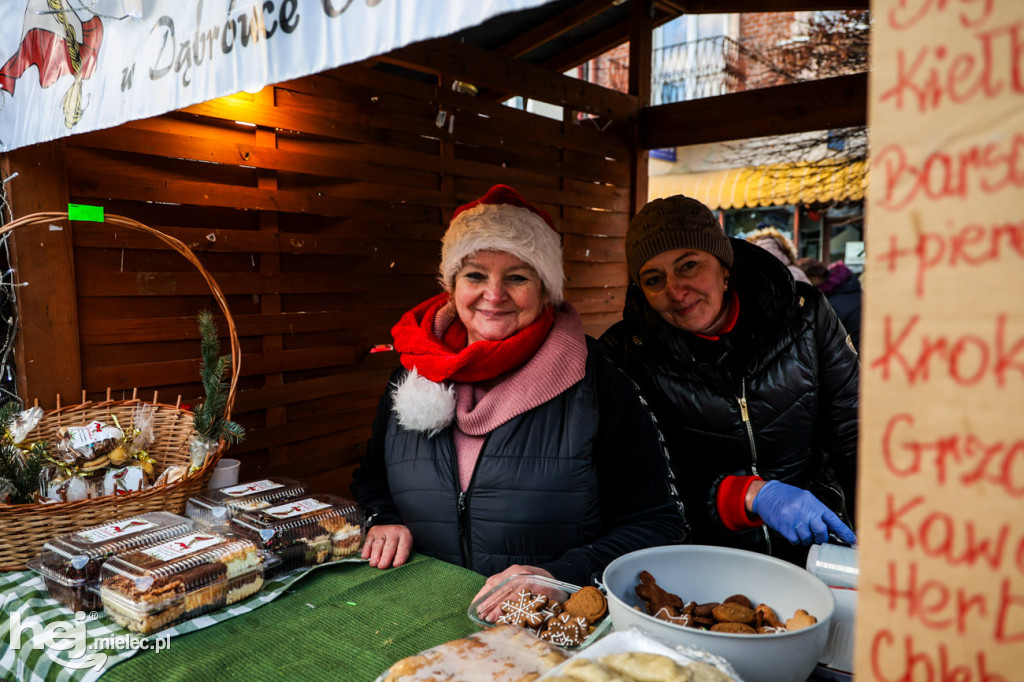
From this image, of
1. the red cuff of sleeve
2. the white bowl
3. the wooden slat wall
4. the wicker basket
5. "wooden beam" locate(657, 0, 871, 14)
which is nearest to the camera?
the white bowl

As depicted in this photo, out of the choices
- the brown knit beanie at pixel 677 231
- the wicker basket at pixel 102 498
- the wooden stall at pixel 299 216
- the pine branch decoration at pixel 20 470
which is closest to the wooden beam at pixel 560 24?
the wooden stall at pixel 299 216

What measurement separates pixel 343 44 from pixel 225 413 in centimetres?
120

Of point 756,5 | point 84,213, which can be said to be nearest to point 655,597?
point 84,213

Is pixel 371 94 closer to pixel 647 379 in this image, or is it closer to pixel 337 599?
pixel 647 379

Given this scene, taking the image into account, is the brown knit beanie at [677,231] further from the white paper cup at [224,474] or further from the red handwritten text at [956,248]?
the red handwritten text at [956,248]

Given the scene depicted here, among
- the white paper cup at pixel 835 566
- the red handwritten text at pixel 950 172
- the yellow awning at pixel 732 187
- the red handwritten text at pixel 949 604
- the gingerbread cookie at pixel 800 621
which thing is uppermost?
the yellow awning at pixel 732 187

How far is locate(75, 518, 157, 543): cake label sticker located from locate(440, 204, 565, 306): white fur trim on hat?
105 cm

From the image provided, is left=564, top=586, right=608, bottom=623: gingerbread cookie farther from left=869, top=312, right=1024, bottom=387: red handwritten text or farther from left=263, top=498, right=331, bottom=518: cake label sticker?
left=869, top=312, right=1024, bottom=387: red handwritten text

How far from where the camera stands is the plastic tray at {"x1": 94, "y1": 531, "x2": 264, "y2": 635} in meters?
1.24

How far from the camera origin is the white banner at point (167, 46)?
3.30 feet

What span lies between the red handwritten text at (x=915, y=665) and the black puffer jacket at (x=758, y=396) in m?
1.54

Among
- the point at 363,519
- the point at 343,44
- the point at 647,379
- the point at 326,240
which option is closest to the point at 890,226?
the point at 343,44

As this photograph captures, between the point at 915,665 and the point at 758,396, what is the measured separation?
161 cm

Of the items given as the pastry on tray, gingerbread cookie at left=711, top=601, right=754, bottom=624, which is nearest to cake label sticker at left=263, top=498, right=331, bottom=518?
the pastry on tray
